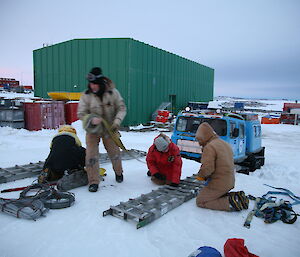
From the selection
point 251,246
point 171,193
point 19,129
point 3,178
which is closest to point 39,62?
point 19,129

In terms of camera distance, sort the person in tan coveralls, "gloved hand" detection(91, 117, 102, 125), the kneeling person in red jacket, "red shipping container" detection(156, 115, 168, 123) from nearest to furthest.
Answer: the person in tan coveralls, "gloved hand" detection(91, 117, 102, 125), the kneeling person in red jacket, "red shipping container" detection(156, 115, 168, 123)

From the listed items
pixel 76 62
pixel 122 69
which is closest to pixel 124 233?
pixel 122 69

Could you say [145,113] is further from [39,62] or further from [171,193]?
[171,193]

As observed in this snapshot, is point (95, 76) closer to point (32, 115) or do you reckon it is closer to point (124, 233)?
point (124, 233)

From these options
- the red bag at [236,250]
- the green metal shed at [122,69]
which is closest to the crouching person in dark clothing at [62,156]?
the red bag at [236,250]

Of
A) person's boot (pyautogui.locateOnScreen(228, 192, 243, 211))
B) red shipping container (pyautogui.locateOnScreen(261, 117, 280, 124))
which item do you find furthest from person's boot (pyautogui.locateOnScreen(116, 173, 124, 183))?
red shipping container (pyautogui.locateOnScreen(261, 117, 280, 124))

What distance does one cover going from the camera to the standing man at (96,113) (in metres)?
4.85

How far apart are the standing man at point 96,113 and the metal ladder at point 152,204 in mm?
1048

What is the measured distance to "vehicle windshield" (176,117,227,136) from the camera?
8.40 m

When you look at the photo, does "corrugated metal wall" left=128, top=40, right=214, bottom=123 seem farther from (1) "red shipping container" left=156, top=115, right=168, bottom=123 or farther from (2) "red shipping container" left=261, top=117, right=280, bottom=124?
(2) "red shipping container" left=261, top=117, right=280, bottom=124

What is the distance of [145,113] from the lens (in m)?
21.5

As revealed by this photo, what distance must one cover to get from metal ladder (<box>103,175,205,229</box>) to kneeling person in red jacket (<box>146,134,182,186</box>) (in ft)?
0.92

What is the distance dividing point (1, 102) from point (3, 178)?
982cm

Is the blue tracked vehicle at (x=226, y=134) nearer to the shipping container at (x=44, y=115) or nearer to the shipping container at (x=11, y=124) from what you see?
the shipping container at (x=44, y=115)
